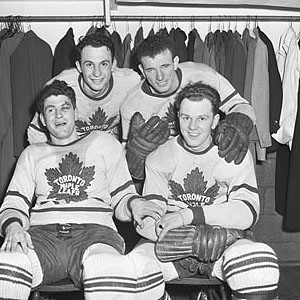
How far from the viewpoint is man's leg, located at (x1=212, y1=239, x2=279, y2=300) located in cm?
180

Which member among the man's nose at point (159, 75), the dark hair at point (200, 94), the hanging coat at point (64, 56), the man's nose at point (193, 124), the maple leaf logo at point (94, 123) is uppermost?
the hanging coat at point (64, 56)

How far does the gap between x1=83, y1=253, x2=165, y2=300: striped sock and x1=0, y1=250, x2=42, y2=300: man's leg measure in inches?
6.0

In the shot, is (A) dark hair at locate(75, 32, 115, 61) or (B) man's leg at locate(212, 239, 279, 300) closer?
(B) man's leg at locate(212, 239, 279, 300)

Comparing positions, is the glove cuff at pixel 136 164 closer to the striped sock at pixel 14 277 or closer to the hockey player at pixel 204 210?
the hockey player at pixel 204 210

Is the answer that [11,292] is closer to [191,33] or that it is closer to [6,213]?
[6,213]

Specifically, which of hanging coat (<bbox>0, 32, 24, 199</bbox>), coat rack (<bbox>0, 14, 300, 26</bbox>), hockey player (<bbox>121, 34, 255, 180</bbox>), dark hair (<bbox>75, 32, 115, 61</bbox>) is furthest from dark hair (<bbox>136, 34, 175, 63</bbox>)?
hanging coat (<bbox>0, 32, 24, 199</bbox>)

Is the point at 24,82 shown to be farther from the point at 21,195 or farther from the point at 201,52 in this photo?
the point at 21,195

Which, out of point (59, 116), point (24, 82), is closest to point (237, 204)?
point (59, 116)

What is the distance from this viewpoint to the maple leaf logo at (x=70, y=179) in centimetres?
207

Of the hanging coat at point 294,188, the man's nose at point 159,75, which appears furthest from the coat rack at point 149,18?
the man's nose at point 159,75

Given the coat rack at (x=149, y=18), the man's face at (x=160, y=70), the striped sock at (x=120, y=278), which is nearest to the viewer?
the striped sock at (x=120, y=278)

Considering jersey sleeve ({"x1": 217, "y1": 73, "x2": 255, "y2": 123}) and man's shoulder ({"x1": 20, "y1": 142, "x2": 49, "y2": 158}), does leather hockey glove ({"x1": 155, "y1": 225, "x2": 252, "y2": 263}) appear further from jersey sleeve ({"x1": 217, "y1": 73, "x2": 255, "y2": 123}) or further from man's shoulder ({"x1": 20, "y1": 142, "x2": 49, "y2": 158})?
jersey sleeve ({"x1": 217, "y1": 73, "x2": 255, "y2": 123})

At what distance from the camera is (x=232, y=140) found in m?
2.08

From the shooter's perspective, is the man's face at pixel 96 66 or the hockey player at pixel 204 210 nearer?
the hockey player at pixel 204 210
